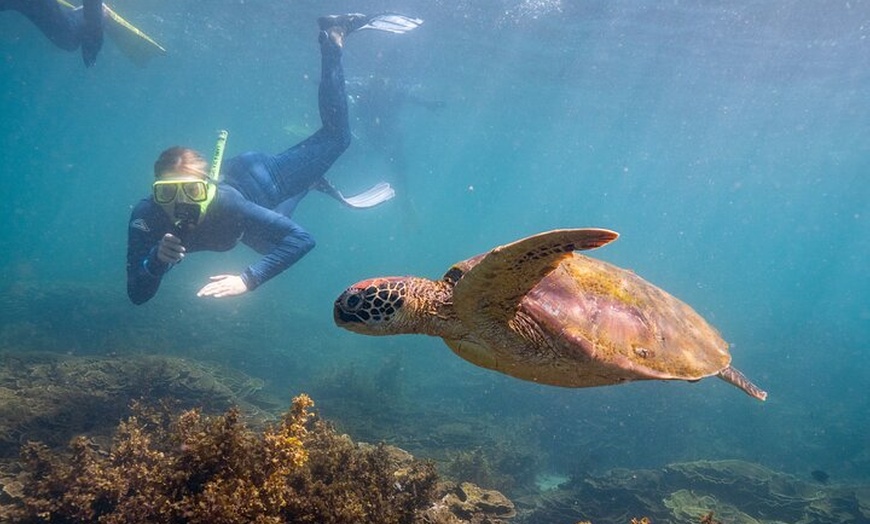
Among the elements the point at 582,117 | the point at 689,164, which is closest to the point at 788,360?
the point at 582,117

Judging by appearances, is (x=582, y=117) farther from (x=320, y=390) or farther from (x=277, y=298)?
(x=320, y=390)

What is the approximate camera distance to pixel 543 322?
9.71 ft

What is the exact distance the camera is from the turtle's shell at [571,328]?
264 centimetres

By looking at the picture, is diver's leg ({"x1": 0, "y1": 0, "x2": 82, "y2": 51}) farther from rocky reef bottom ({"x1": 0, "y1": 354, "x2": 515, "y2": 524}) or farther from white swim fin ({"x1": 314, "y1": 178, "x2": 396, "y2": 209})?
rocky reef bottom ({"x1": 0, "y1": 354, "x2": 515, "y2": 524})

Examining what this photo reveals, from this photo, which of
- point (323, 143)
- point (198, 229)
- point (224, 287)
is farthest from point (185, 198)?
point (323, 143)

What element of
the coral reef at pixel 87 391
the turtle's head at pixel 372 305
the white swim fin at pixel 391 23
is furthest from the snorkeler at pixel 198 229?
the white swim fin at pixel 391 23

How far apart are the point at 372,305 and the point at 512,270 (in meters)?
0.96

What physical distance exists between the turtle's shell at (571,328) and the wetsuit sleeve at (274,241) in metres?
2.85

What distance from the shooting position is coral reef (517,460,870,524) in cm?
713

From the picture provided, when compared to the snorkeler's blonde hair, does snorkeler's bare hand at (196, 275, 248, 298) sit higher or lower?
lower

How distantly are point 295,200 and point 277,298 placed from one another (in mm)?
18835

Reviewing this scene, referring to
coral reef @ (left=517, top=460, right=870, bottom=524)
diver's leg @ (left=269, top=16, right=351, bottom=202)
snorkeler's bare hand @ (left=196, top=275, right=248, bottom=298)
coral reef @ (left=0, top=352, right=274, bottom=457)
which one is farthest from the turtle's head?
diver's leg @ (left=269, top=16, right=351, bottom=202)

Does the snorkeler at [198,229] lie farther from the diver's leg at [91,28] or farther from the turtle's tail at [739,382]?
the diver's leg at [91,28]

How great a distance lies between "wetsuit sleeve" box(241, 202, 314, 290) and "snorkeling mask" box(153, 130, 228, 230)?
0.56 metres
